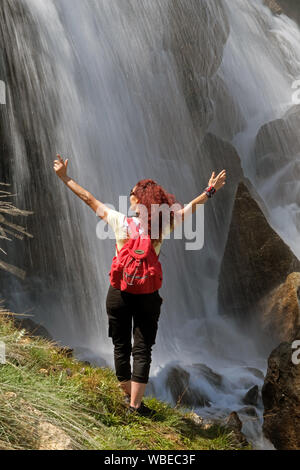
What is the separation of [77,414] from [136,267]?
94cm

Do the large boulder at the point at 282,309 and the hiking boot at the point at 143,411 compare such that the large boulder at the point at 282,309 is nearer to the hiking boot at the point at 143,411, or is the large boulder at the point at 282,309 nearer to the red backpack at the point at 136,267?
the hiking boot at the point at 143,411

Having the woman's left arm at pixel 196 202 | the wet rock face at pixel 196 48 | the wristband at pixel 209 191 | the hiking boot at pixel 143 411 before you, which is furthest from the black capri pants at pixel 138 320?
the wet rock face at pixel 196 48

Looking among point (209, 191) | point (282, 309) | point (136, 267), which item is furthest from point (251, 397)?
point (136, 267)

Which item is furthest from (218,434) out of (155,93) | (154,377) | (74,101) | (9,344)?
(155,93)

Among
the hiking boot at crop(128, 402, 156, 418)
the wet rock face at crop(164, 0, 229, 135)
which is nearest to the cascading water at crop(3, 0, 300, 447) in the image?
the wet rock face at crop(164, 0, 229, 135)

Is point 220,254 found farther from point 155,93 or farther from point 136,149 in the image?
point 155,93

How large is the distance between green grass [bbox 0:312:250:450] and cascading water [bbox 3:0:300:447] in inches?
107

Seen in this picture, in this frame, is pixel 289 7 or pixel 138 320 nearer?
pixel 138 320

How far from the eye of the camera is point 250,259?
1002 cm

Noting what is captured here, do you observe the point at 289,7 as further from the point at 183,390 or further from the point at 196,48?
the point at 183,390

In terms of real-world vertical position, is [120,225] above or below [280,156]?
below

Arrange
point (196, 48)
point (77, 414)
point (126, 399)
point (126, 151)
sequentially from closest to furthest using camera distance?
1. point (77, 414)
2. point (126, 399)
3. point (126, 151)
4. point (196, 48)

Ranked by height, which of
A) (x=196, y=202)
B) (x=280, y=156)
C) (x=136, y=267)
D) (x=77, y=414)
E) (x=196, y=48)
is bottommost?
(x=77, y=414)

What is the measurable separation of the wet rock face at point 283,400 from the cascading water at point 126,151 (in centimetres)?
69
